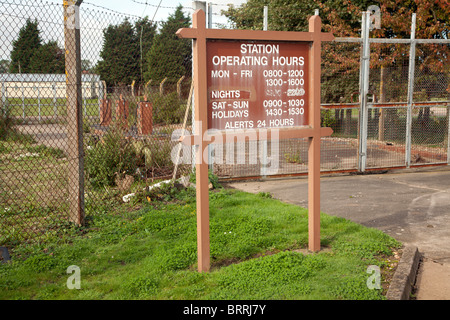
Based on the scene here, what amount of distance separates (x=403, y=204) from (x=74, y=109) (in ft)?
17.3

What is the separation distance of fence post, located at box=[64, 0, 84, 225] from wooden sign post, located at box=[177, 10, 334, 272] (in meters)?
2.17

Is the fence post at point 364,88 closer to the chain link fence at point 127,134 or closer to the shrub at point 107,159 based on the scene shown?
the chain link fence at point 127,134

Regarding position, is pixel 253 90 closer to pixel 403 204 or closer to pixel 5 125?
pixel 403 204

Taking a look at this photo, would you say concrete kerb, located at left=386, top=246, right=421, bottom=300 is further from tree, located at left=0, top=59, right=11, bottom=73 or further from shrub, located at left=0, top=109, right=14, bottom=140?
shrub, located at left=0, top=109, right=14, bottom=140

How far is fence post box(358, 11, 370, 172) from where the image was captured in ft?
31.5

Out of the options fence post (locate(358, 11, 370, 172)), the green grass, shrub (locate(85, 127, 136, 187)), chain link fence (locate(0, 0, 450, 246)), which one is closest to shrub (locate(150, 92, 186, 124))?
chain link fence (locate(0, 0, 450, 246))

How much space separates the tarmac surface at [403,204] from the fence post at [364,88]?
1.55 feet

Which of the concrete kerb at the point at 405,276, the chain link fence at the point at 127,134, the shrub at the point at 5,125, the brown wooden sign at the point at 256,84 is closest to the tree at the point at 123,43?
the chain link fence at the point at 127,134

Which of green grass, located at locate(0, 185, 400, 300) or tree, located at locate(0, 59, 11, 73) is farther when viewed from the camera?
tree, located at locate(0, 59, 11, 73)

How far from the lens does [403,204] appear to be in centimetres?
725

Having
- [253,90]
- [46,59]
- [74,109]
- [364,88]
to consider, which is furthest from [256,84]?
[364,88]
